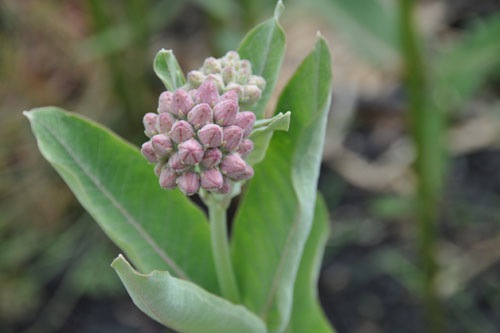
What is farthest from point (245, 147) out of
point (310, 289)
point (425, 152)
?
point (425, 152)

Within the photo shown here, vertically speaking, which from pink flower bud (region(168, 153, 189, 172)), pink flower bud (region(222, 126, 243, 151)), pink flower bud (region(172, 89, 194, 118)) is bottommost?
pink flower bud (region(222, 126, 243, 151))

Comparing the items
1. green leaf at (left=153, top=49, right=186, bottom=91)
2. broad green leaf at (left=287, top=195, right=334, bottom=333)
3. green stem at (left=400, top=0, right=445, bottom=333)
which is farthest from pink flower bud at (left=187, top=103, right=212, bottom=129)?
green stem at (left=400, top=0, right=445, bottom=333)

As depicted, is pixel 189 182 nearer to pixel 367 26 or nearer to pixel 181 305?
pixel 181 305

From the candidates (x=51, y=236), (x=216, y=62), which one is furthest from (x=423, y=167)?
(x=51, y=236)

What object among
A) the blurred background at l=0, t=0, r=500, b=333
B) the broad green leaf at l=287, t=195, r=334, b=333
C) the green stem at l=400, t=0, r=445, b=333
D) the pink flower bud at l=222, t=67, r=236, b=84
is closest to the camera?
the pink flower bud at l=222, t=67, r=236, b=84

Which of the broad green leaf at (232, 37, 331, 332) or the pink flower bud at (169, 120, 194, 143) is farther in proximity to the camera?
the broad green leaf at (232, 37, 331, 332)

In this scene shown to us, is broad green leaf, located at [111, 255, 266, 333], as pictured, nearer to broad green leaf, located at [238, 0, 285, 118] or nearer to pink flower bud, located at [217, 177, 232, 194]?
pink flower bud, located at [217, 177, 232, 194]

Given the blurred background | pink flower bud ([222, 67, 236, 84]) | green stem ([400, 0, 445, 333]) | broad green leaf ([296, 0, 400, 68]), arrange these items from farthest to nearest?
the blurred background < broad green leaf ([296, 0, 400, 68]) < green stem ([400, 0, 445, 333]) < pink flower bud ([222, 67, 236, 84])
